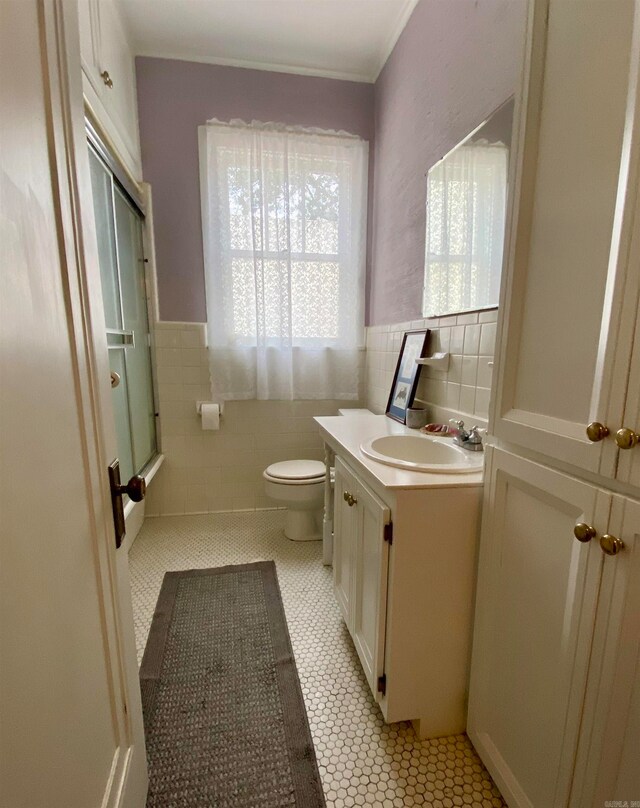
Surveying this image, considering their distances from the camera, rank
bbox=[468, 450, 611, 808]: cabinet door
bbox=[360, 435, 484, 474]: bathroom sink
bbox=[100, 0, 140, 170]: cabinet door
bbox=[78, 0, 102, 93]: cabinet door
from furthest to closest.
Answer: bbox=[100, 0, 140, 170]: cabinet door < bbox=[78, 0, 102, 93]: cabinet door < bbox=[360, 435, 484, 474]: bathroom sink < bbox=[468, 450, 611, 808]: cabinet door

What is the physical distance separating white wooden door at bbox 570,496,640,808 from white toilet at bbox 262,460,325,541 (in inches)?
60.8

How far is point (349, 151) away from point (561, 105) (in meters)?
1.96

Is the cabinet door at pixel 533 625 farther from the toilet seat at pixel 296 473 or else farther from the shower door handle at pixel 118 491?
the toilet seat at pixel 296 473

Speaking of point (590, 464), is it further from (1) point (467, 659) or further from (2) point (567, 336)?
(1) point (467, 659)

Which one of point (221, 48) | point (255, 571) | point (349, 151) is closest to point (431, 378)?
point (255, 571)

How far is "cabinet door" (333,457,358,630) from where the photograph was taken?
1.33 m

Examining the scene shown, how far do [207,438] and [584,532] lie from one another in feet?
7.49

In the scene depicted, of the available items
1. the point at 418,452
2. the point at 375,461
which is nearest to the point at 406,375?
the point at 418,452

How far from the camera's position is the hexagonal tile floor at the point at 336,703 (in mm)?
1026

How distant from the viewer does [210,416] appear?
2471 mm

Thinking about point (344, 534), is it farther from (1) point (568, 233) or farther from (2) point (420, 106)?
(2) point (420, 106)

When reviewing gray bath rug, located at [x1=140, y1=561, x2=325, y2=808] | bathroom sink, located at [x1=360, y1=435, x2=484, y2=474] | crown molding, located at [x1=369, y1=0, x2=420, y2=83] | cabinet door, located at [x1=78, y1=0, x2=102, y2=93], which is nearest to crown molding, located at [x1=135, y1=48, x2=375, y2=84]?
crown molding, located at [x1=369, y1=0, x2=420, y2=83]

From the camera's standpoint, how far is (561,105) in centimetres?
74

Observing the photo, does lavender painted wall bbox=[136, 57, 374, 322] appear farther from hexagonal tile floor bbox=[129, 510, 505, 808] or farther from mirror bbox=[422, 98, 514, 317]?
hexagonal tile floor bbox=[129, 510, 505, 808]
